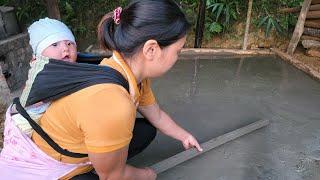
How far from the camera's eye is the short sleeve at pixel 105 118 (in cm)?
121

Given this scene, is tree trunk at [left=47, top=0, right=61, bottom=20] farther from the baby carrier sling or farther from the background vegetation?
the baby carrier sling

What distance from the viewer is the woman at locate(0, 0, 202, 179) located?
4.03 feet

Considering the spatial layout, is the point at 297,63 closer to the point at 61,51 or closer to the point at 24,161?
the point at 61,51

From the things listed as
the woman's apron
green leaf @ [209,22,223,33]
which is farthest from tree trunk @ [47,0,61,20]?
the woman's apron

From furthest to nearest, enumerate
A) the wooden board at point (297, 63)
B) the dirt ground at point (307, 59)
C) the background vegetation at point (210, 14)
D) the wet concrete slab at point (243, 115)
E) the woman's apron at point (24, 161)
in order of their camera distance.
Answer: the background vegetation at point (210, 14) → the dirt ground at point (307, 59) → the wooden board at point (297, 63) → the wet concrete slab at point (243, 115) → the woman's apron at point (24, 161)

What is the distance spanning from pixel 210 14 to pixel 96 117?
476 cm

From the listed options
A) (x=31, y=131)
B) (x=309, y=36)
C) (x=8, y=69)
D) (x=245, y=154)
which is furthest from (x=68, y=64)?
(x=309, y=36)

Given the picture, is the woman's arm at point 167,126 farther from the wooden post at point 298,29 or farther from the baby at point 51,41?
the wooden post at point 298,29

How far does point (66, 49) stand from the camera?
1.86m

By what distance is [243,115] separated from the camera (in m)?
3.28

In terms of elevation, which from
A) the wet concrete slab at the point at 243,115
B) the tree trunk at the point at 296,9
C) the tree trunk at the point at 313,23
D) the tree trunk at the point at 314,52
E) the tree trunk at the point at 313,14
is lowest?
the wet concrete slab at the point at 243,115

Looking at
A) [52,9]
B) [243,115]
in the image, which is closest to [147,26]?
[243,115]

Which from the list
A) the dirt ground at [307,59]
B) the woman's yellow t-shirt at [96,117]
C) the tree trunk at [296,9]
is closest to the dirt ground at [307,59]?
the dirt ground at [307,59]

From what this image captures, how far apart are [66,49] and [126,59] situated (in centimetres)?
58
